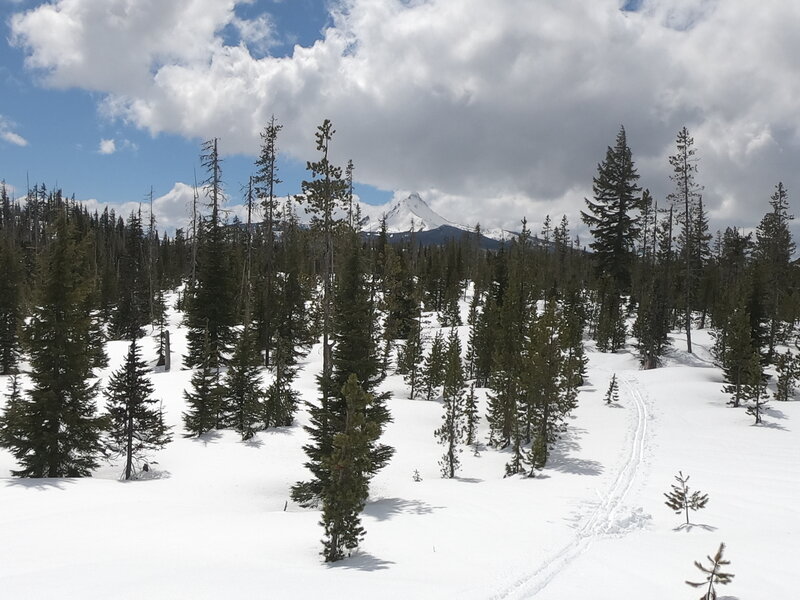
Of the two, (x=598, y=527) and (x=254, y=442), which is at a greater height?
(x=598, y=527)

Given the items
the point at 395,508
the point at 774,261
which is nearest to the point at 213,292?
the point at 395,508

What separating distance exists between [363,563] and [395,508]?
18.0ft

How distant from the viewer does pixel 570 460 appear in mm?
19641

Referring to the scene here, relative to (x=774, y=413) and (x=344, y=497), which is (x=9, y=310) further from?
(x=774, y=413)

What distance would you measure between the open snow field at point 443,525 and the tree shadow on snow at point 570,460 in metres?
0.13

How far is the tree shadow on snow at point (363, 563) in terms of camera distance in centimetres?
896

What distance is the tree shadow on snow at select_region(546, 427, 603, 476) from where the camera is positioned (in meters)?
17.8

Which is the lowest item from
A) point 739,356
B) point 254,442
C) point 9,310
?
point 254,442

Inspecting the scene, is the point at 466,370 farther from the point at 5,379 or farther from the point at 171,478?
the point at 5,379

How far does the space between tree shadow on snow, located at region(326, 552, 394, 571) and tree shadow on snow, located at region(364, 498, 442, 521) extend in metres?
3.68

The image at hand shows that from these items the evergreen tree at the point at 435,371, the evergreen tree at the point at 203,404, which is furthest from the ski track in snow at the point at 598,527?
the evergreen tree at the point at 203,404

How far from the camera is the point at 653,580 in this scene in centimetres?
770

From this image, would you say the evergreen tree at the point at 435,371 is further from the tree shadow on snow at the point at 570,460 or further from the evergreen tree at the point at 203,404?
the evergreen tree at the point at 203,404

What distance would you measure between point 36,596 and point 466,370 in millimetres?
37240
